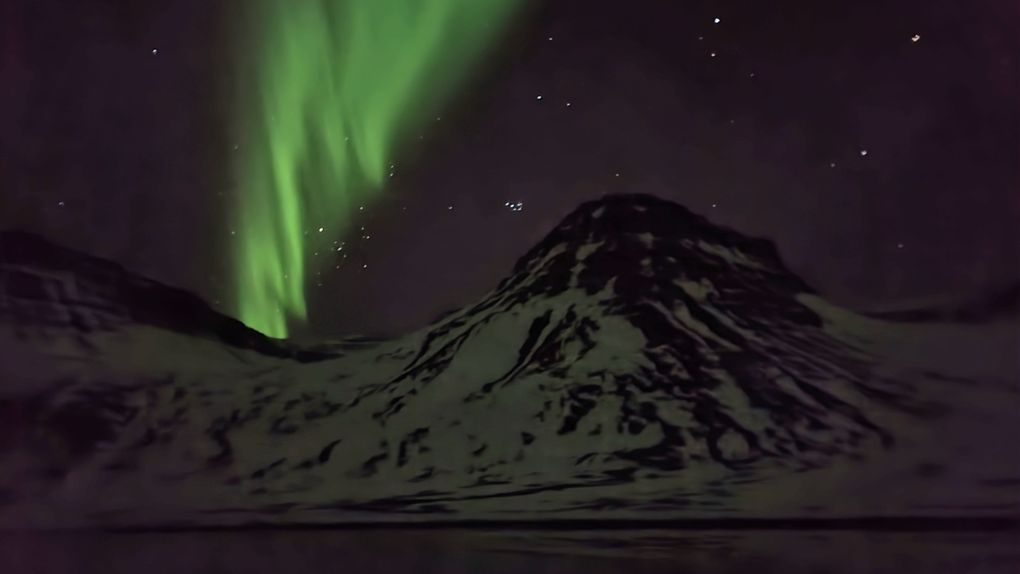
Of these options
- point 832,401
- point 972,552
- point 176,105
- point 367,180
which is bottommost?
point 972,552

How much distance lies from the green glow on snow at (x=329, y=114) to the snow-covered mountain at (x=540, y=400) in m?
0.13

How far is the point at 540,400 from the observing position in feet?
3.93

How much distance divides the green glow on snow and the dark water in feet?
1.13

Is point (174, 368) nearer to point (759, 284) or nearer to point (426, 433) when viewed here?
point (426, 433)

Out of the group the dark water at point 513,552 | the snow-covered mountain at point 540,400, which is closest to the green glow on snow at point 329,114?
the snow-covered mountain at point 540,400

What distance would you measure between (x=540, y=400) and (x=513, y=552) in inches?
8.9

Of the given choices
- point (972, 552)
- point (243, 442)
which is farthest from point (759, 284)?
point (243, 442)

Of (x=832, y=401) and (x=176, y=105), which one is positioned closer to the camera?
(x=832, y=401)

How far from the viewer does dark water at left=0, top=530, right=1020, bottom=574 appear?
1125 millimetres

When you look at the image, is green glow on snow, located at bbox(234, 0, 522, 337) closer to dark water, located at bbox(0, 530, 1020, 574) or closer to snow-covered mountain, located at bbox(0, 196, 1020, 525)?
Result: snow-covered mountain, located at bbox(0, 196, 1020, 525)

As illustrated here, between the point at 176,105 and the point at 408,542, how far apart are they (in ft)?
2.61

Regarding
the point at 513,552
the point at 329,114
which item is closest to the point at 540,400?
the point at 513,552

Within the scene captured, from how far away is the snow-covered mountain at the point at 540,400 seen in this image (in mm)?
1145

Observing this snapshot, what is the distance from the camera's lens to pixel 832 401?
115 centimetres
